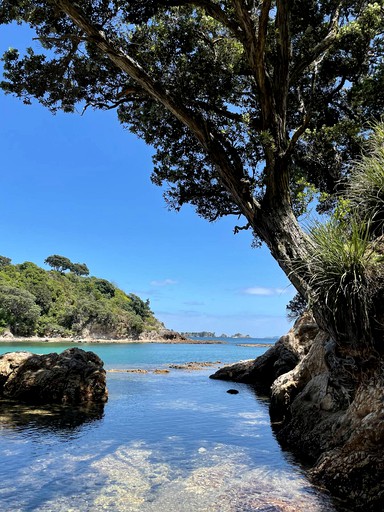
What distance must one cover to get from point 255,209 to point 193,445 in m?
5.89

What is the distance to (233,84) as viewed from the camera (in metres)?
11.4

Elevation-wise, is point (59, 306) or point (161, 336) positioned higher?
point (59, 306)

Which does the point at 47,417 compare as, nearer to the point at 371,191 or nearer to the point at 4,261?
the point at 371,191

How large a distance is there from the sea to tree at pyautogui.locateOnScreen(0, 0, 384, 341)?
117 inches

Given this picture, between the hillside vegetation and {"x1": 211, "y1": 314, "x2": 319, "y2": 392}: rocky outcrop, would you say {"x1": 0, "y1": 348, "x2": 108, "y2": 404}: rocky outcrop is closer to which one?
{"x1": 211, "y1": 314, "x2": 319, "y2": 392}: rocky outcrop

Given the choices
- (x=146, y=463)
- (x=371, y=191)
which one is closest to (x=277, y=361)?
(x=146, y=463)

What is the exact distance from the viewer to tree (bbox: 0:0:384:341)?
786 centimetres

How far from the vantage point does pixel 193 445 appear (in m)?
9.25

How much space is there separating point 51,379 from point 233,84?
1267cm

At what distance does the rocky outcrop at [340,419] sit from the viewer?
543 cm

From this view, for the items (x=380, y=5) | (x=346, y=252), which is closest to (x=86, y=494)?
(x=346, y=252)

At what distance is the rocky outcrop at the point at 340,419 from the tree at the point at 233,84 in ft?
3.25

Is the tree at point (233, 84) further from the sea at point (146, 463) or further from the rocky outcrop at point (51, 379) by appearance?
the rocky outcrop at point (51, 379)

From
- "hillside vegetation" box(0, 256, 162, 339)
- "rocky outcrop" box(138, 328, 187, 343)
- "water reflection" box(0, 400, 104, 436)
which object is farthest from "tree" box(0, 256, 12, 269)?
"water reflection" box(0, 400, 104, 436)
